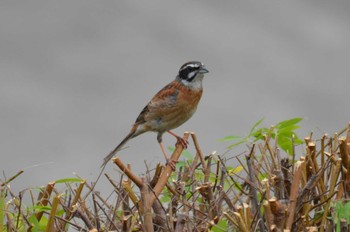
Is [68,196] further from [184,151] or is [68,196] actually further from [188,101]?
[188,101]

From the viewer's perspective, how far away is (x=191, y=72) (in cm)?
588

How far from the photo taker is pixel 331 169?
270cm

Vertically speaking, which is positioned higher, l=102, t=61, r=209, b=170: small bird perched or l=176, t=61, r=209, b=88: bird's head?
l=176, t=61, r=209, b=88: bird's head

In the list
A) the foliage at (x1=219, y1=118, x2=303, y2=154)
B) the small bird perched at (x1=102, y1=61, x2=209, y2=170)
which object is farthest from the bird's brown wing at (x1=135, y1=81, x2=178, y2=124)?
the foliage at (x1=219, y1=118, x2=303, y2=154)

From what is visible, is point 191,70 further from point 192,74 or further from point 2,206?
point 2,206

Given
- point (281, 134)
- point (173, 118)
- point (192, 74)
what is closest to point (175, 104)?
point (173, 118)

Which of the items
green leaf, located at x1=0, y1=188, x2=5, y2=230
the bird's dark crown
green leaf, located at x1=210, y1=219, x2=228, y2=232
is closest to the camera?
green leaf, located at x1=210, y1=219, x2=228, y2=232

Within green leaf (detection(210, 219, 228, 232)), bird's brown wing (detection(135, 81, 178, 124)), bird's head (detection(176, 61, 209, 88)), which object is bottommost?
green leaf (detection(210, 219, 228, 232))

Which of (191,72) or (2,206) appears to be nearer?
(2,206)

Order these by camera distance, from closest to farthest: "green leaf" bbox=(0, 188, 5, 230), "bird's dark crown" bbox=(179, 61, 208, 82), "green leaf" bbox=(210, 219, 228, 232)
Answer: "green leaf" bbox=(210, 219, 228, 232)
"green leaf" bbox=(0, 188, 5, 230)
"bird's dark crown" bbox=(179, 61, 208, 82)

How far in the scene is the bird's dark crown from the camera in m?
5.80

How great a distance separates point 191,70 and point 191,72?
0.02 meters

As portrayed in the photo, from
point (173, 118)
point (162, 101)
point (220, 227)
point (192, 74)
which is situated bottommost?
point (220, 227)

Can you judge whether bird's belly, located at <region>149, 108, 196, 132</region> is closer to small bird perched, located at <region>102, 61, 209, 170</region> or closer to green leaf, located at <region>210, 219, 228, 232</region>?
small bird perched, located at <region>102, 61, 209, 170</region>
